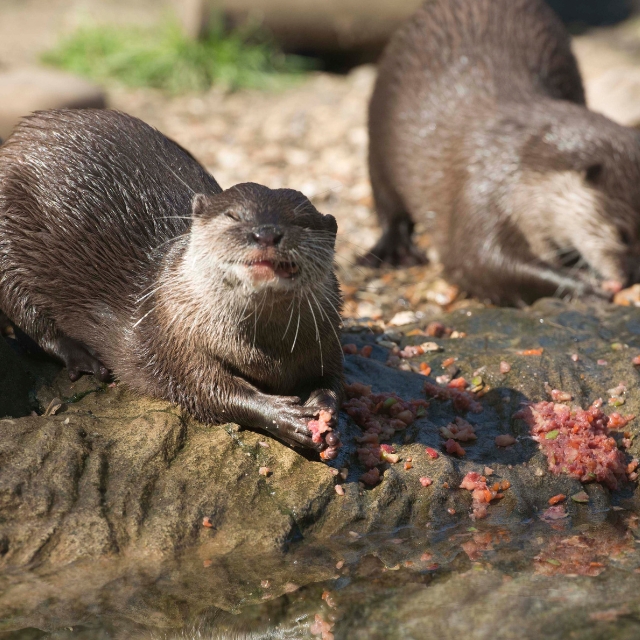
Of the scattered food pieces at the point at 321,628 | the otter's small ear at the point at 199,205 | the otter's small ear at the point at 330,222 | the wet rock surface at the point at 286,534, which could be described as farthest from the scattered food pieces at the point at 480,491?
the otter's small ear at the point at 199,205

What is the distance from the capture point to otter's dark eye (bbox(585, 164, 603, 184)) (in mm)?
4816

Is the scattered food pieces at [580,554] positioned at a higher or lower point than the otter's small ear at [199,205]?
lower

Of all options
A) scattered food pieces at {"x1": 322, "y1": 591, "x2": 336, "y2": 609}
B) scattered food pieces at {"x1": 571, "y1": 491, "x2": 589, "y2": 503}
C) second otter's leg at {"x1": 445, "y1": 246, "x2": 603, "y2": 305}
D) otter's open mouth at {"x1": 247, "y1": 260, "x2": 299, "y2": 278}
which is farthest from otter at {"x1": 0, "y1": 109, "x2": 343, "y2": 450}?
second otter's leg at {"x1": 445, "y1": 246, "x2": 603, "y2": 305}

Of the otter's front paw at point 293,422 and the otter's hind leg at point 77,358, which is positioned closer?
the otter's front paw at point 293,422

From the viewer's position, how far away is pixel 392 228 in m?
6.12

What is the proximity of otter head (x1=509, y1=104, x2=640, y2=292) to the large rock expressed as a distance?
3369mm

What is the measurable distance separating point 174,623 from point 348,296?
10.0 ft

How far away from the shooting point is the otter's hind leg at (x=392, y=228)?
6035 millimetres

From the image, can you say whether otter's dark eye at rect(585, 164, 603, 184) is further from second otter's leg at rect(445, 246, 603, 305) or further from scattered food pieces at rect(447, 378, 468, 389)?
scattered food pieces at rect(447, 378, 468, 389)

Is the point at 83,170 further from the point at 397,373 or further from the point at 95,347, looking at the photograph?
the point at 397,373

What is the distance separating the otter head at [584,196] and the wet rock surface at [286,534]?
165cm

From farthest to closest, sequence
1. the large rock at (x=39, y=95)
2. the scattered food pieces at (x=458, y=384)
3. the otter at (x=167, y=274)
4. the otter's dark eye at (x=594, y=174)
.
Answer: the large rock at (x=39, y=95) → the otter's dark eye at (x=594, y=174) → the scattered food pieces at (x=458, y=384) → the otter at (x=167, y=274)

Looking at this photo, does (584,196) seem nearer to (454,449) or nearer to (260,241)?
(454,449)

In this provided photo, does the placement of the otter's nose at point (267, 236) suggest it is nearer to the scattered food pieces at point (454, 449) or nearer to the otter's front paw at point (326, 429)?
the otter's front paw at point (326, 429)
